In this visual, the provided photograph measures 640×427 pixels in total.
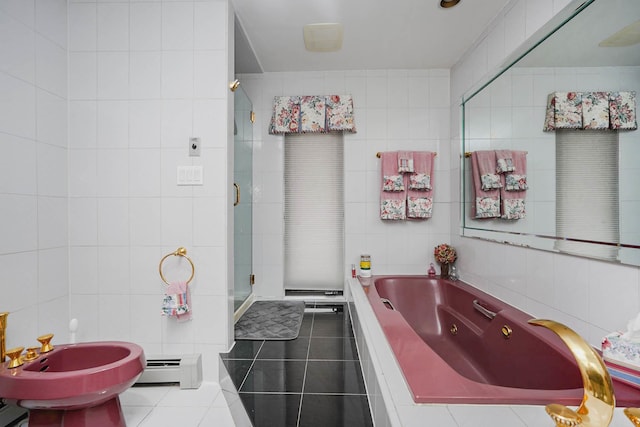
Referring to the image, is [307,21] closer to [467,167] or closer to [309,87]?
[309,87]

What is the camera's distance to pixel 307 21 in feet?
6.59

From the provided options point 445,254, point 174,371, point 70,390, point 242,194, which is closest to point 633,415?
point 70,390

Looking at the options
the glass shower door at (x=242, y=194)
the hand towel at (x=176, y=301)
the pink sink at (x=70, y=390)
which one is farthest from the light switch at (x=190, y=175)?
the pink sink at (x=70, y=390)

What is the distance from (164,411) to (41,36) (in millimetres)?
2002

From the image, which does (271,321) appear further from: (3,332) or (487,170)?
(487,170)

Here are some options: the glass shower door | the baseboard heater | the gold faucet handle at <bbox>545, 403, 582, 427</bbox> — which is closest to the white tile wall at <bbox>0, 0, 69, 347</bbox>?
the baseboard heater

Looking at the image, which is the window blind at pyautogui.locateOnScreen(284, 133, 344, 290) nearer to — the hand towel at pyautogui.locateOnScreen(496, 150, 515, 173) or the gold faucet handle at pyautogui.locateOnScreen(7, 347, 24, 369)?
the hand towel at pyautogui.locateOnScreen(496, 150, 515, 173)

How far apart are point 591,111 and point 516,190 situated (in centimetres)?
62

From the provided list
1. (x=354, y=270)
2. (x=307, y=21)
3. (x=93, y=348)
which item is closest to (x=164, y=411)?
(x=93, y=348)

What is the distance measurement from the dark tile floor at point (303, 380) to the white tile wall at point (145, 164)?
270mm

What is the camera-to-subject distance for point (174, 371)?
1.70 m

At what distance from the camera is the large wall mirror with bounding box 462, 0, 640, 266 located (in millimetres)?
1082

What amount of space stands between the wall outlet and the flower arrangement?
6.50ft

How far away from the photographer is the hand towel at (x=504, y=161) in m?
1.83
